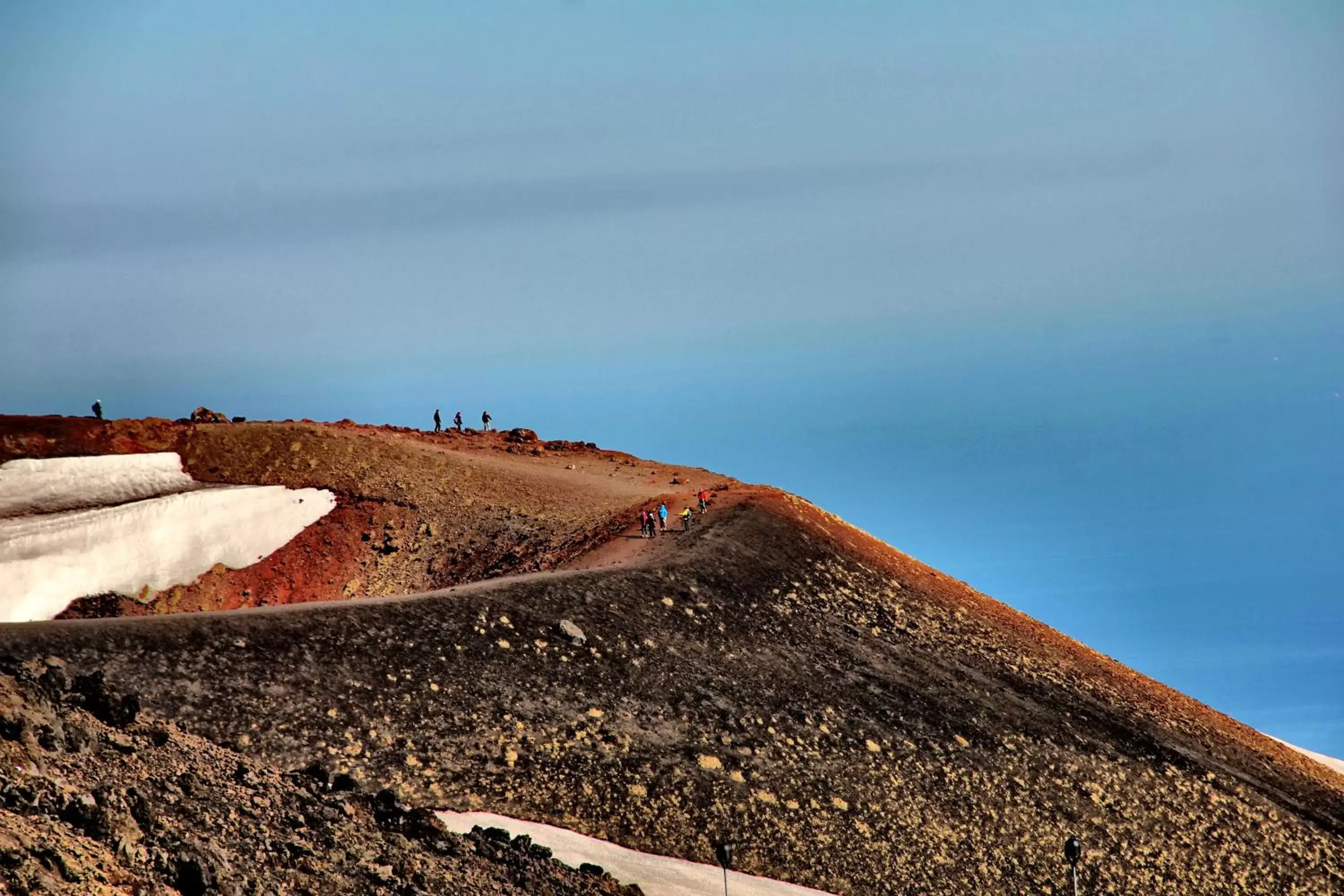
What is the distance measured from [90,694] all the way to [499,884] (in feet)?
28.8

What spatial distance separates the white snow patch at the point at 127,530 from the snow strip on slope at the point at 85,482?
Result: 0.14ft

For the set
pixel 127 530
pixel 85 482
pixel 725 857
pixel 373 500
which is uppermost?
pixel 373 500

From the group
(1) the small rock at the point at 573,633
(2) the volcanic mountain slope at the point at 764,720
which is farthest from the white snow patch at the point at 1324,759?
(1) the small rock at the point at 573,633

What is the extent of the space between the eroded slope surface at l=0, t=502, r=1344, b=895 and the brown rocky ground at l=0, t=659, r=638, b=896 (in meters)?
5.85

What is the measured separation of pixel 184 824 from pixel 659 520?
35.7 meters

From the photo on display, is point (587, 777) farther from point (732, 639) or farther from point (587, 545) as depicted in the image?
point (587, 545)

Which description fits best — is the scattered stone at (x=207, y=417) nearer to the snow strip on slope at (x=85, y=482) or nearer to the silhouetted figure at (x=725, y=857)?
the snow strip on slope at (x=85, y=482)

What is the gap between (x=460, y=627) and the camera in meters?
44.6

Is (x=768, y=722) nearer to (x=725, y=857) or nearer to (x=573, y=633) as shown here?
(x=573, y=633)

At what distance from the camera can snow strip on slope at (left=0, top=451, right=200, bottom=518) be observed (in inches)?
2434

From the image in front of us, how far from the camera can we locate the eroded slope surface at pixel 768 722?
3834cm

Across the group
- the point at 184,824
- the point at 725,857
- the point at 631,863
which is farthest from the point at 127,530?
the point at 184,824

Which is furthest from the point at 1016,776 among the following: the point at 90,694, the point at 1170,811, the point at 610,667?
the point at 90,694

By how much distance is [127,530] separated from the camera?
6028 centimetres
